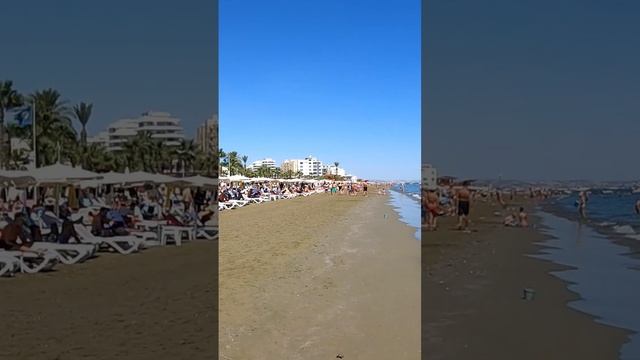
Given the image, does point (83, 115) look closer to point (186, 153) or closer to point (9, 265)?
point (186, 153)

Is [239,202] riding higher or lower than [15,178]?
lower

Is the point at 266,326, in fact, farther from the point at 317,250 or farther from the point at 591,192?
the point at 591,192

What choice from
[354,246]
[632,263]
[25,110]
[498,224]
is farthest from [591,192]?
[25,110]

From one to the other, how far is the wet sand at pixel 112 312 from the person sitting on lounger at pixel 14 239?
29.3 inches

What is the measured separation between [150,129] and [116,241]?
16.0m

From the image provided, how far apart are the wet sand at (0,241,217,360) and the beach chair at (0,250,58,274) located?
0.67 feet

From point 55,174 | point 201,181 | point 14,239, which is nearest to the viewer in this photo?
point 14,239

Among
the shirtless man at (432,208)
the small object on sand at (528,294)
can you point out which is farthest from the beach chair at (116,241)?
the shirtless man at (432,208)

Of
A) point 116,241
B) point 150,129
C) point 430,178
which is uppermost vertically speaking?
point 150,129

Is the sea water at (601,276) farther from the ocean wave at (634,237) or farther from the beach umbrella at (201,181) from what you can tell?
the beach umbrella at (201,181)

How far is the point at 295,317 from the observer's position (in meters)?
5.07

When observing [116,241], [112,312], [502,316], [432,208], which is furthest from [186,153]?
[502,316]

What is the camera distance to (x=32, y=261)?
307 inches

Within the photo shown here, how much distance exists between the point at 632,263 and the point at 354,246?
5.68m
